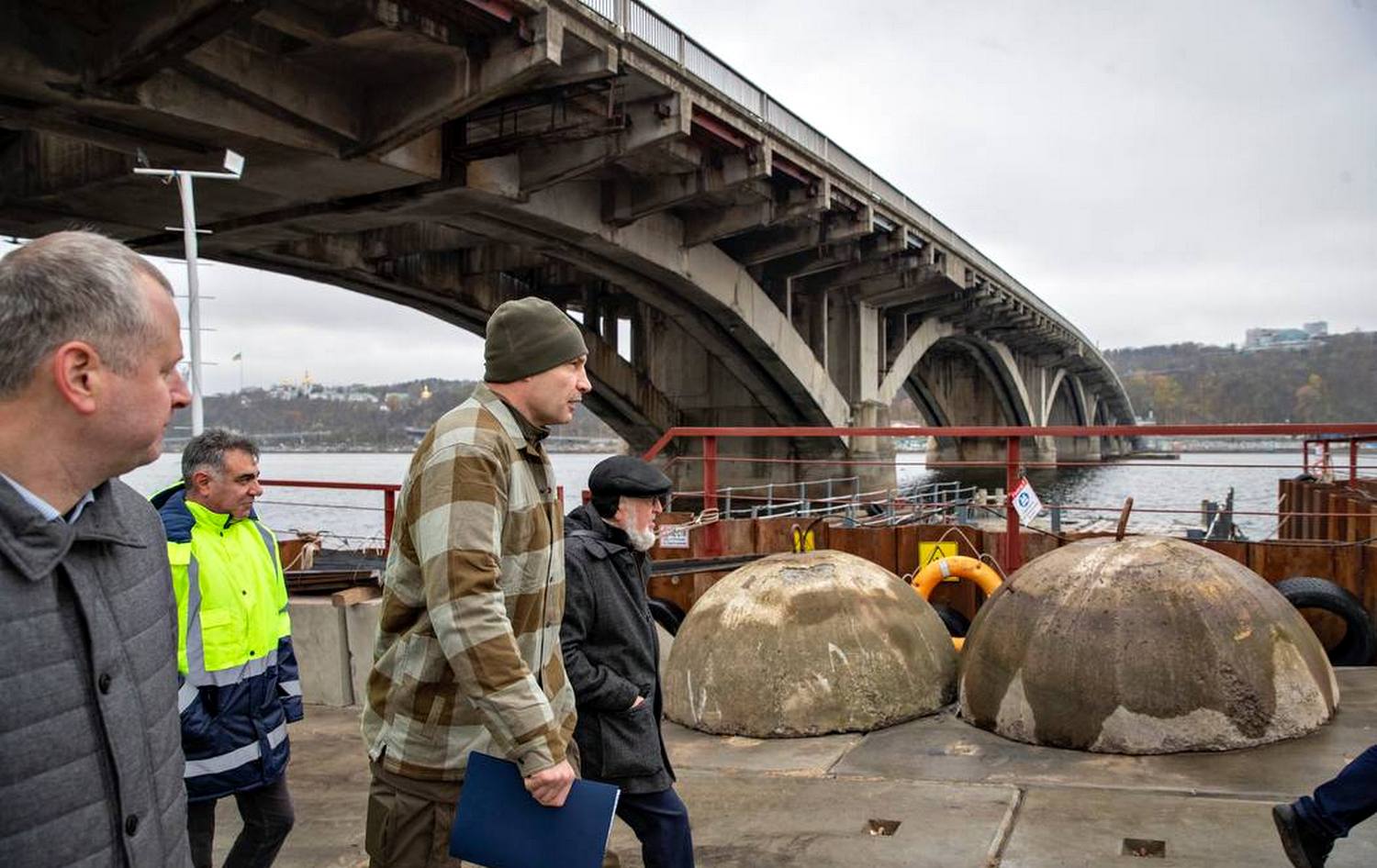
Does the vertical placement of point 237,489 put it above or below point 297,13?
below

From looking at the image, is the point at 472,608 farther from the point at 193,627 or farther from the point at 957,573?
the point at 957,573

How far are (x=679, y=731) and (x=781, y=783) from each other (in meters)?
1.41

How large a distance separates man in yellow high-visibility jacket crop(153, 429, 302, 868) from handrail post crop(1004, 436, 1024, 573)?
5870 millimetres

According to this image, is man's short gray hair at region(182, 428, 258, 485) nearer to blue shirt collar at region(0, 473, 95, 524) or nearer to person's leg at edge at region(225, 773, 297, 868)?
person's leg at edge at region(225, 773, 297, 868)

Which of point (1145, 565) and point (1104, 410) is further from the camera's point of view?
point (1104, 410)

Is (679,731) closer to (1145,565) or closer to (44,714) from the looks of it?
(1145,565)

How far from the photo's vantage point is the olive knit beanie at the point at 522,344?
294 cm

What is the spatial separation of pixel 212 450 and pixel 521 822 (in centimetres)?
185

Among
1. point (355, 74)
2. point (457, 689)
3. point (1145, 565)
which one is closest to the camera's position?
point (457, 689)

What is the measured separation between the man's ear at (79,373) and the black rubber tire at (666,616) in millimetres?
6848

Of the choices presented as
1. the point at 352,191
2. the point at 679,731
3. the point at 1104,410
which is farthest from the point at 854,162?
the point at 1104,410

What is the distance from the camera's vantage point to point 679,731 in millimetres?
6684

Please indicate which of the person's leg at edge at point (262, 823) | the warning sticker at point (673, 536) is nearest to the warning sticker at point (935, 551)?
the warning sticker at point (673, 536)

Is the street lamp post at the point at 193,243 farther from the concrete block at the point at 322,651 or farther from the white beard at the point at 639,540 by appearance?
the white beard at the point at 639,540
